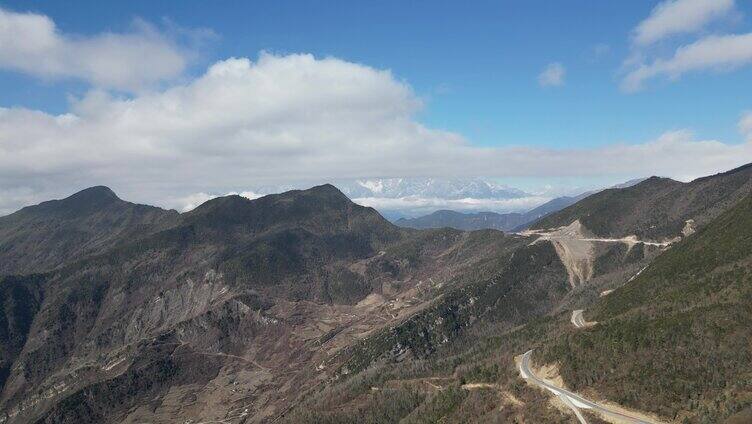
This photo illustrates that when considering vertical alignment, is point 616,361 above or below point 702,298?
below

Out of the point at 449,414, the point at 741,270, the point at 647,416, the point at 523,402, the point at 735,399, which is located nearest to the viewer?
the point at 735,399

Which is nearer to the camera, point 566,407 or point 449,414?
point 566,407

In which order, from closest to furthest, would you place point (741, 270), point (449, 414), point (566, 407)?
point (566, 407) → point (449, 414) → point (741, 270)

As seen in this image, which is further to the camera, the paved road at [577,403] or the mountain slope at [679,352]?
the mountain slope at [679,352]

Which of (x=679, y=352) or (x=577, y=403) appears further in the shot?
(x=679, y=352)

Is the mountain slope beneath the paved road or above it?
above

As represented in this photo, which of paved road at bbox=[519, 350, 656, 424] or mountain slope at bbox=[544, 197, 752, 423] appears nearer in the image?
paved road at bbox=[519, 350, 656, 424]

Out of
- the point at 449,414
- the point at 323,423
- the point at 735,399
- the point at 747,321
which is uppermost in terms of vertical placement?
the point at 747,321

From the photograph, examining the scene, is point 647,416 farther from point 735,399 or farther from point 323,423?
point 323,423

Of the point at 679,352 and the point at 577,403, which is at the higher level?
the point at 679,352

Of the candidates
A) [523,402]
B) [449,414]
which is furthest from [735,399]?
[449,414]

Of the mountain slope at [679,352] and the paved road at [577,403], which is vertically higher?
the mountain slope at [679,352]
